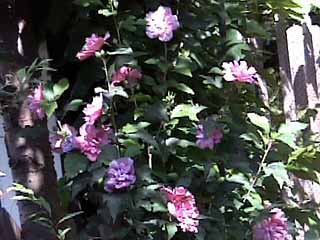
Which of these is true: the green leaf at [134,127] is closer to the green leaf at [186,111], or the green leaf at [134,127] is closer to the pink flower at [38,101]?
the green leaf at [186,111]

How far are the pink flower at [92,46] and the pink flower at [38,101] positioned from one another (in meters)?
0.14

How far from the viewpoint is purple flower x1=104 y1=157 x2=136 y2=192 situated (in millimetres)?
1644

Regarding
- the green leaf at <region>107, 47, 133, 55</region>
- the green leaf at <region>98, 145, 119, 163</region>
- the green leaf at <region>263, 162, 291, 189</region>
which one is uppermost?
the green leaf at <region>107, 47, 133, 55</region>

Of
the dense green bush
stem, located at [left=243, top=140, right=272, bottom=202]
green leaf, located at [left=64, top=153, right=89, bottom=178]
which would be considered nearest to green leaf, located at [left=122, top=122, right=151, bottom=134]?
the dense green bush

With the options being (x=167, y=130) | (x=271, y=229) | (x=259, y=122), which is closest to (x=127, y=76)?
(x=167, y=130)

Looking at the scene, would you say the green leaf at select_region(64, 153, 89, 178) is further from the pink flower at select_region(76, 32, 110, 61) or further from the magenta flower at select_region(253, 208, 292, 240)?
the magenta flower at select_region(253, 208, 292, 240)

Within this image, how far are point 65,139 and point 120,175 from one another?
20 centimetres

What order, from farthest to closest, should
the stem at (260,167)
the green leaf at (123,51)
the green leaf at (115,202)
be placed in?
the stem at (260,167)
the green leaf at (123,51)
the green leaf at (115,202)

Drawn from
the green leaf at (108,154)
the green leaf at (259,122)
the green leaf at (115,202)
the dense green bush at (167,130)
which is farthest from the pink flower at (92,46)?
the green leaf at (259,122)

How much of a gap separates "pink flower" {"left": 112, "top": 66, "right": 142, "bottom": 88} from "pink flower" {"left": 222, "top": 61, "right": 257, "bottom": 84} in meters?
0.24

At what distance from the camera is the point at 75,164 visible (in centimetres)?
171

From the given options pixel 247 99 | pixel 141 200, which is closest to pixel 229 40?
pixel 247 99

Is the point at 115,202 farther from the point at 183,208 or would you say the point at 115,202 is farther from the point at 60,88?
the point at 60,88

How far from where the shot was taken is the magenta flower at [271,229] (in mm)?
1809
